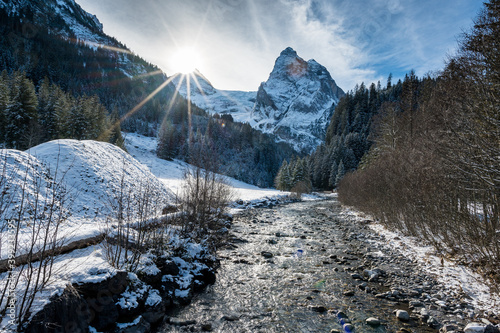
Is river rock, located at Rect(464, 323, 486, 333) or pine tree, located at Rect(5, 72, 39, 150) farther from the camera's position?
pine tree, located at Rect(5, 72, 39, 150)

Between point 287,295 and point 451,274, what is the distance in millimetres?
5740

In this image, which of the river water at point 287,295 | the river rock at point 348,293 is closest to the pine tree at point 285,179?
the river water at point 287,295

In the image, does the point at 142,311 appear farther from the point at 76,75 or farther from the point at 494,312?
the point at 76,75

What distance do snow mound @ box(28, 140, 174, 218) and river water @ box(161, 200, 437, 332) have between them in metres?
5.36

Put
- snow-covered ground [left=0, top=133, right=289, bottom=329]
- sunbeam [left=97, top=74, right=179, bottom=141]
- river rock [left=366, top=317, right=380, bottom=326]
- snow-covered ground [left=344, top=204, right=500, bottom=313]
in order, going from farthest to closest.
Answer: sunbeam [left=97, top=74, right=179, bottom=141] < snow-covered ground [left=344, top=204, right=500, bottom=313] < river rock [left=366, top=317, right=380, bottom=326] < snow-covered ground [left=0, top=133, right=289, bottom=329]

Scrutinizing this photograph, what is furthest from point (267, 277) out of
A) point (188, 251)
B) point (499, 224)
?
point (499, 224)

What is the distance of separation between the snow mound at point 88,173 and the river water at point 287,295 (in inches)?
211

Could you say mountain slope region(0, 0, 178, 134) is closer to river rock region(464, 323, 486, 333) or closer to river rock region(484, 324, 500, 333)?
river rock region(464, 323, 486, 333)

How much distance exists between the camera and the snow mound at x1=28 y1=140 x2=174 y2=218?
11812 mm

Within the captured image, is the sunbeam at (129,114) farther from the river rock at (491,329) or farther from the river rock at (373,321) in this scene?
the river rock at (491,329)

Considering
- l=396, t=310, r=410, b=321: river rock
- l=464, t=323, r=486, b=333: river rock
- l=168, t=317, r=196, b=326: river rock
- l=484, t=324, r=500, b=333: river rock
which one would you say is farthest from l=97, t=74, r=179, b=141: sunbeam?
l=484, t=324, r=500, b=333: river rock

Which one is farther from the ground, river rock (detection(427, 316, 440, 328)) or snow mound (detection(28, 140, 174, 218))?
snow mound (detection(28, 140, 174, 218))

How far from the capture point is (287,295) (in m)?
7.52

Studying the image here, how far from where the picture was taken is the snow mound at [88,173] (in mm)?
11812
